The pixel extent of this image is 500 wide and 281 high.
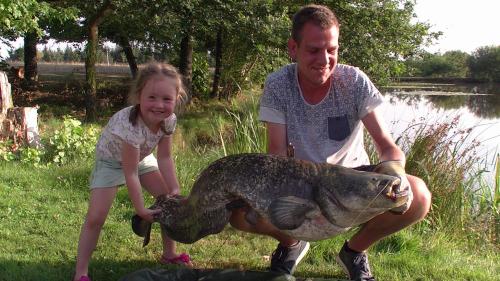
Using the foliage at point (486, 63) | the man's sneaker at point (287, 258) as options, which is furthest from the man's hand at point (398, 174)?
the foliage at point (486, 63)

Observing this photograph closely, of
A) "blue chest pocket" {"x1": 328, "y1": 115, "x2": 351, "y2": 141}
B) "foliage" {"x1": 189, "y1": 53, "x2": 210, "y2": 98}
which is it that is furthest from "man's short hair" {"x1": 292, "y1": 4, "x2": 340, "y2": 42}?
"foliage" {"x1": 189, "y1": 53, "x2": 210, "y2": 98}

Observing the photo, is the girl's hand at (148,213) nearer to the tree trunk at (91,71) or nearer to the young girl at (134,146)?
the young girl at (134,146)

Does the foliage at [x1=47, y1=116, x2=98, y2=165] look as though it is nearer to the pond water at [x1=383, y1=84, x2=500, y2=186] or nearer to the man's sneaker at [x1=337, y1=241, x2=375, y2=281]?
the pond water at [x1=383, y1=84, x2=500, y2=186]

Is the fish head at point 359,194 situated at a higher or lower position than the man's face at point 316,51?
lower

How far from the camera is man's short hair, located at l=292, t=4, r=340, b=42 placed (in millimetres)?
3068

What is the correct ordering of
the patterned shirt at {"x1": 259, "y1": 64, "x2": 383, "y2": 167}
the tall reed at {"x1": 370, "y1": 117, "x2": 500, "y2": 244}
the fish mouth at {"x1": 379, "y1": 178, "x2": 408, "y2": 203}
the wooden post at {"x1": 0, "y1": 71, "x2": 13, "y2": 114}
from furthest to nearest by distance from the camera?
the wooden post at {"x1": 0, "y1": 71, "x2": 13, "y2": 114} → the tall reed at {"x1": 370, "y1": 117, "x2": 500, "y2": 244} → the patterned shirt at {"x1": 259, "y1": 64, "x2": 383, "y2": 167} → the fish mouth at {"x1": 379, "y1": 178, "x2": 408, "y2": 203}

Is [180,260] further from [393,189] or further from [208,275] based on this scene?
[393,189]

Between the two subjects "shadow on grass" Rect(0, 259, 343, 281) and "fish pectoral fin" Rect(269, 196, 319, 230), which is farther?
"shadow on grass" Rect(0, 259, 343, 281)

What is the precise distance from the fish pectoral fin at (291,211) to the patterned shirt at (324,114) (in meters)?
0.87

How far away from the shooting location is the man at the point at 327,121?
10.4 ft

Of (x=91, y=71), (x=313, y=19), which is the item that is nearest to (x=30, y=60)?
(x=91, y=71)

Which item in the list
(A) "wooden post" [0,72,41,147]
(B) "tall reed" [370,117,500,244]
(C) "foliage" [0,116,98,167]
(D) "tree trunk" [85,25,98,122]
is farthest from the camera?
(D) "tree trunk" [85,25,98,122]

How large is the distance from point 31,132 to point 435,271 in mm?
6382

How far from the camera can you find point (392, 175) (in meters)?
2.62
